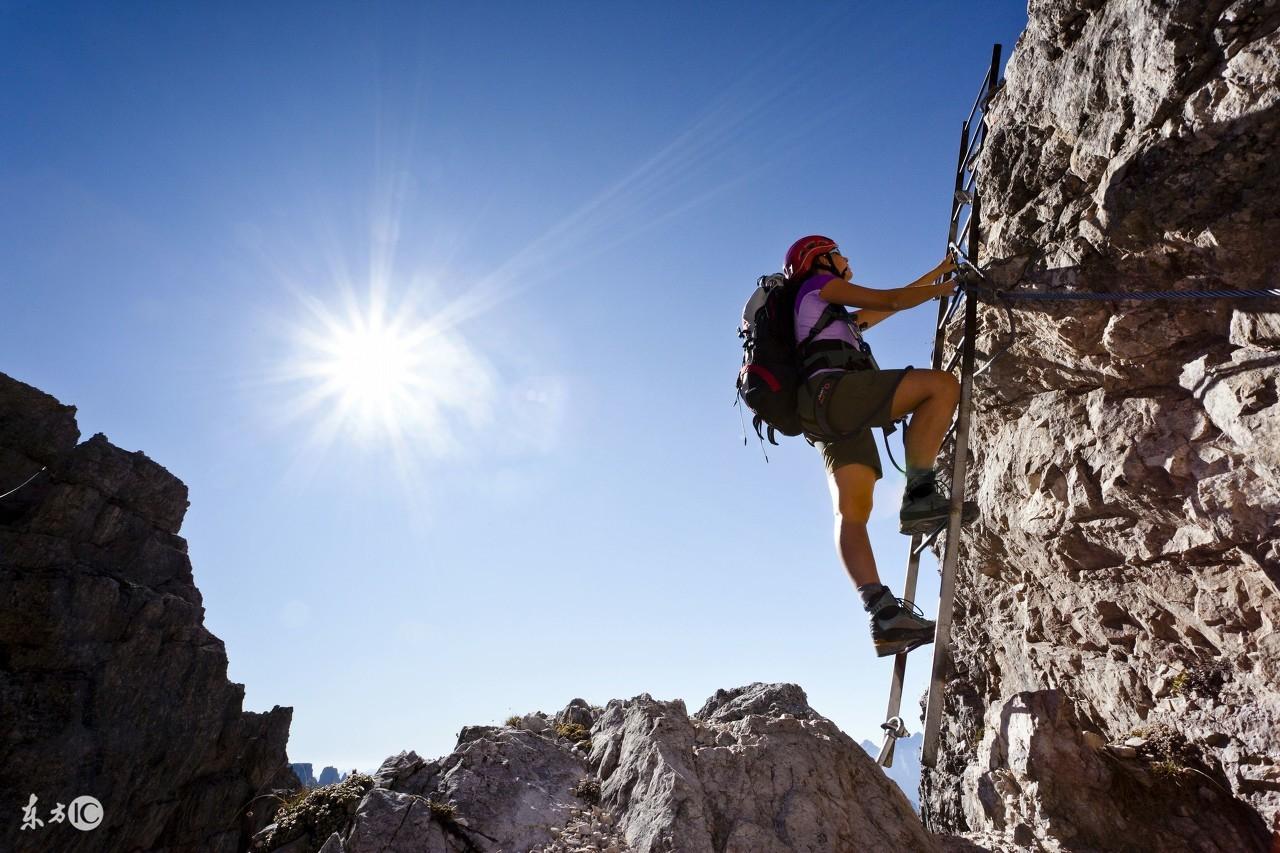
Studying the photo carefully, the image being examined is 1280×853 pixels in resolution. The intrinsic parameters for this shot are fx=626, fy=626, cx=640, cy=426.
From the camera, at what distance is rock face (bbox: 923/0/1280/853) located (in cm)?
416

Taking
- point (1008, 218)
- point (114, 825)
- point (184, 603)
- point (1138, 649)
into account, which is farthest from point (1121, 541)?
point (184, 603)

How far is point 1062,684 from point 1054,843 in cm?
212

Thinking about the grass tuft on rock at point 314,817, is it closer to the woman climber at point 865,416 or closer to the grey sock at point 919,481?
the woman climber at point 865,416

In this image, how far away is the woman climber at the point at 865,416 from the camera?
17.2 feet

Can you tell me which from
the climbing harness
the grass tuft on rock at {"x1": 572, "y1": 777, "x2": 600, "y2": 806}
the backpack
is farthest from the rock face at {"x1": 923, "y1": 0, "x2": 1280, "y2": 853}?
the grass tuft on rock at {"x1": 572, "y1": 777, "x2": 600, "y2": 806}

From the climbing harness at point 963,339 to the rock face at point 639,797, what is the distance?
0.84 meters

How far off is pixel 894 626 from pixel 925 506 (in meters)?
1.13

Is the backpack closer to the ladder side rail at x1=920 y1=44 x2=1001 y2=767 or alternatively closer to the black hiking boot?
the ladder side rail at x1=920 y1=44 x2=1001 y2=767

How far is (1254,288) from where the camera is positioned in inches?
167

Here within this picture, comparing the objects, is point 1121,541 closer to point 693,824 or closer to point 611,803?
point 693,824

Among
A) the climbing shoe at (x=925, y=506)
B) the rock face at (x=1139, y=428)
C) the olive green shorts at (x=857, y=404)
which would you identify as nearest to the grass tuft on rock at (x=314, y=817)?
the olive green shorts at (x=857, y=404)

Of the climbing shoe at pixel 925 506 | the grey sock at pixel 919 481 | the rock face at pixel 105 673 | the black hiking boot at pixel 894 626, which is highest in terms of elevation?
the rock face at pixel 105 673

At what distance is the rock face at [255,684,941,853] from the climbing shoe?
1.93m

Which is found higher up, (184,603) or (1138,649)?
(184,603)
